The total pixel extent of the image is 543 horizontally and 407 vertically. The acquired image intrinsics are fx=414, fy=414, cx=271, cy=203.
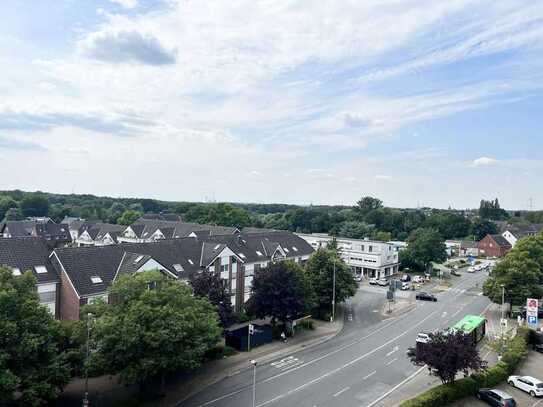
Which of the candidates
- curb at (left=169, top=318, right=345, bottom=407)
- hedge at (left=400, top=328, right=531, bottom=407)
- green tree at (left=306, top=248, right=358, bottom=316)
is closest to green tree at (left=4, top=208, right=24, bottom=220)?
green tree at (left=306, top=248, right=358, bottom=316)

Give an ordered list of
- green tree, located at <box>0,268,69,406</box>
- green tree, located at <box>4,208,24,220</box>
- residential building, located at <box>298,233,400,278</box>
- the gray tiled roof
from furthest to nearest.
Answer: green tree, located at <box>4,208,24,220</box> → residential building, located at <box>298,233,400,278</box> → the gray tiled roof → green tree, located at <box>0,268,69,406</box>

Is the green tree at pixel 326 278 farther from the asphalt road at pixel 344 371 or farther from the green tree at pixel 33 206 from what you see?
the green tree at pixel 33 206

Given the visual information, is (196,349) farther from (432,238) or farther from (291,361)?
(432,238)

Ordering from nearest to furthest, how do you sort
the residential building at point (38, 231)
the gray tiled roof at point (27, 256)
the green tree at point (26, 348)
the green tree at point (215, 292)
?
the green tree at point (26, 348)
the gray tiled roof at point (27, 256)
the green tree at point (215, 292)
the residential building at point (38, 231)

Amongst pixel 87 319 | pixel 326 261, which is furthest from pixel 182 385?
pixel 326 261

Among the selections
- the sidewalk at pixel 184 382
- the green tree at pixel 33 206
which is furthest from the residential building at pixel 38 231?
the green tree at pixel 33 206

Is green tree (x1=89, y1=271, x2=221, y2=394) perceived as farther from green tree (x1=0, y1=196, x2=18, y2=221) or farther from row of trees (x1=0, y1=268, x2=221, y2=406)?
green tree (x1=0, y1=196, x2=18, y2=221)

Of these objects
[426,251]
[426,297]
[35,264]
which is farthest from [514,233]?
[35,264]
